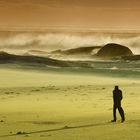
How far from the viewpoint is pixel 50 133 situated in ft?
73.5

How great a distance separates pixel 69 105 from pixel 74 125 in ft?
39.2

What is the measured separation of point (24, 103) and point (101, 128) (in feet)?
50.7

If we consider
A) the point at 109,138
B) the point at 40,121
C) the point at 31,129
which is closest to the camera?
the point at 109,138

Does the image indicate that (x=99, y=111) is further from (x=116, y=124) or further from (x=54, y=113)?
(x=116, y=124)

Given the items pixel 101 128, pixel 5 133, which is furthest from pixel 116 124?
pixel 5 133

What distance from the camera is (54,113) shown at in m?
31.5

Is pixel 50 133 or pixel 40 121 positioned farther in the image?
pixel 40 121

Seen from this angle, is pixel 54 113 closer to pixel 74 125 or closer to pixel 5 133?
pixel 74 125

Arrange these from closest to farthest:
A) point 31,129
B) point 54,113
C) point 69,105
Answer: point 31,129, point 54,113, point 69,105

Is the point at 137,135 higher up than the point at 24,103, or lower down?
lower down

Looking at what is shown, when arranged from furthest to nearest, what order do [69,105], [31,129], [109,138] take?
[69,105] < [31,129] < [109,138]

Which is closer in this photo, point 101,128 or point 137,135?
point 137,135

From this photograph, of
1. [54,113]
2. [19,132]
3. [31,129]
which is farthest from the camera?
[54,113]

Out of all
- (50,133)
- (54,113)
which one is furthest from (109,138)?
(54,113)
